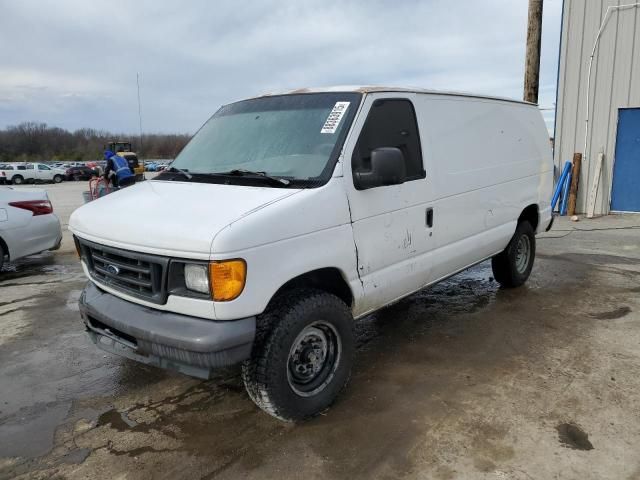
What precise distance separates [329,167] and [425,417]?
5.65ft

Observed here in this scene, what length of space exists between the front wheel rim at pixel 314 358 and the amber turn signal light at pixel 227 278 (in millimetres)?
575

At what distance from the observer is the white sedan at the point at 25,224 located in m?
7.26

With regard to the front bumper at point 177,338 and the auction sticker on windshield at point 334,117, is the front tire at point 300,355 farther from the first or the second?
the auction sticker on windshield at point 334,117

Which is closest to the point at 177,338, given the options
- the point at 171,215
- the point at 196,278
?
the point at 196,278

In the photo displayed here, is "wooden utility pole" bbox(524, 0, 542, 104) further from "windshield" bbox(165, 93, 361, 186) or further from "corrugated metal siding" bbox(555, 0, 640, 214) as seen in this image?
"windshield" bbox(165, 93, 361, 186)

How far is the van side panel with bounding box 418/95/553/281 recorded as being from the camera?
13.7 feet

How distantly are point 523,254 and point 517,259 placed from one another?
205 millimetres

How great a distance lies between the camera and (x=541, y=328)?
4.78 m

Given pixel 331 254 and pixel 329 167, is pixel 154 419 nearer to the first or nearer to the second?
pixel 331 254

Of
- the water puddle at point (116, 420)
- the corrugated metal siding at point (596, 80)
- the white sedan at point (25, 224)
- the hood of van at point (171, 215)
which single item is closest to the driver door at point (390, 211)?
the hood of van at point (171, 215)

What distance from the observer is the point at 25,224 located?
7.44 m

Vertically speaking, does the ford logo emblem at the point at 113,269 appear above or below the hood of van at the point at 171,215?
below

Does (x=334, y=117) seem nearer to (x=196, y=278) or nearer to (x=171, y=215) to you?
(x=171, y=215)

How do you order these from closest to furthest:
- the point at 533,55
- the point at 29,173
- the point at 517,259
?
the point at 517,259
the point at 533,55
the point at 29,173
